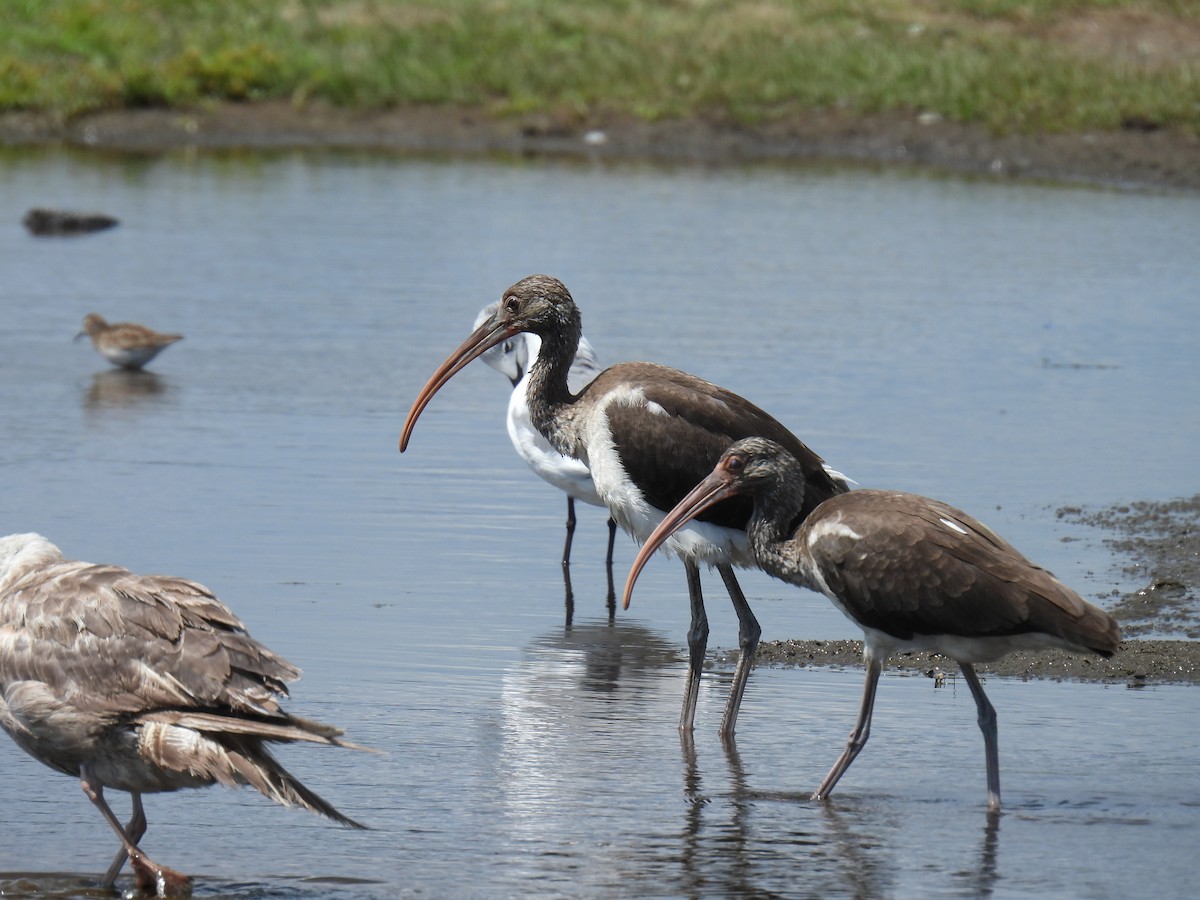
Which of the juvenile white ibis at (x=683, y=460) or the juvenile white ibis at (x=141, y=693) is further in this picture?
the juvenile white ibis at (x=683, y=460)

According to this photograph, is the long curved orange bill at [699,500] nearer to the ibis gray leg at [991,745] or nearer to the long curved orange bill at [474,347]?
the ibis gray leg at [991,745]

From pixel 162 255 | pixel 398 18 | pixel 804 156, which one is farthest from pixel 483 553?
pixel 398 18

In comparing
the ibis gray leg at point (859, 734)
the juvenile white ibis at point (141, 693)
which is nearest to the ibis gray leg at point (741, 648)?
the ibis gray leg at point (859, 734)

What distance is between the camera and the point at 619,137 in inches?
1143

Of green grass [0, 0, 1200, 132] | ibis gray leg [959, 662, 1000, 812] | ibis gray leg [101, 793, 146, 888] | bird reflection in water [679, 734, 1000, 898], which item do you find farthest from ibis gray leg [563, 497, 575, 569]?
green grass [0, 0, 1200, 132]

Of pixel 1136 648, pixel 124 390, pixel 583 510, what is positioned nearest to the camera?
pixel 1136 648

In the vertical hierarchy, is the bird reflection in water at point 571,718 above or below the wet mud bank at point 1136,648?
below

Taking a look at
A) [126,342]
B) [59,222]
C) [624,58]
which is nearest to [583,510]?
[126,342]

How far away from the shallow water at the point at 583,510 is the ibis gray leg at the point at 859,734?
13cm

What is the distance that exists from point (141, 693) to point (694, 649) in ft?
9.07

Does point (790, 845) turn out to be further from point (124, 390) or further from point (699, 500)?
point (124, 390)

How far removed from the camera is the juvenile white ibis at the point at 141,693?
5.88 meters

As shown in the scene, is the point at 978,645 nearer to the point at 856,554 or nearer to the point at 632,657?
the point at 856,554

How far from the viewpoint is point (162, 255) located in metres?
20.1
